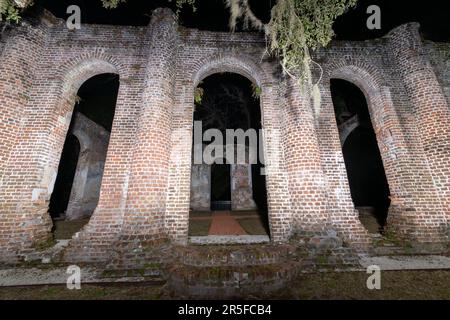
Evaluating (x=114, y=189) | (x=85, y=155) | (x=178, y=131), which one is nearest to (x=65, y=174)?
(x=85, y=155)

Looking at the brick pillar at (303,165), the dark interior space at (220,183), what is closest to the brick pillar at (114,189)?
the brick pillar at (303,165)

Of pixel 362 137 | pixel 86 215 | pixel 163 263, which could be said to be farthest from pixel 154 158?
pixel 362 137

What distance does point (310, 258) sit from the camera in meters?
4.12

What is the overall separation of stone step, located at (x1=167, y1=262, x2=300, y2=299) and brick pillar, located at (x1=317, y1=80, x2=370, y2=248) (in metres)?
2.52

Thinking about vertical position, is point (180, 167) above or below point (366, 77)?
below

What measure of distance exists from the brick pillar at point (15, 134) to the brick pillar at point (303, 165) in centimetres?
594

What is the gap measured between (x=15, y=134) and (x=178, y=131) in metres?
3.86

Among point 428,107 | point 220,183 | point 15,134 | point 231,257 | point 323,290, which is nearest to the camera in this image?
point 323,290

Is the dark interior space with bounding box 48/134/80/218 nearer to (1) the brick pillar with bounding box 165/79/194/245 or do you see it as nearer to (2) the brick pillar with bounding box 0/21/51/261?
(2) the brick pillar with bounding box 0/21/51/261

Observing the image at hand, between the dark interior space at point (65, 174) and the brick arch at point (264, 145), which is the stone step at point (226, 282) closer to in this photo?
the brick arch at point (264, 145)

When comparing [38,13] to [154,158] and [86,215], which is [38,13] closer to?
[154,158]

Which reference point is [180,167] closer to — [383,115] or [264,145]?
[264,145]

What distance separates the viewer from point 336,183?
525 cm

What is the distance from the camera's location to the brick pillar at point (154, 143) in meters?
4.41
